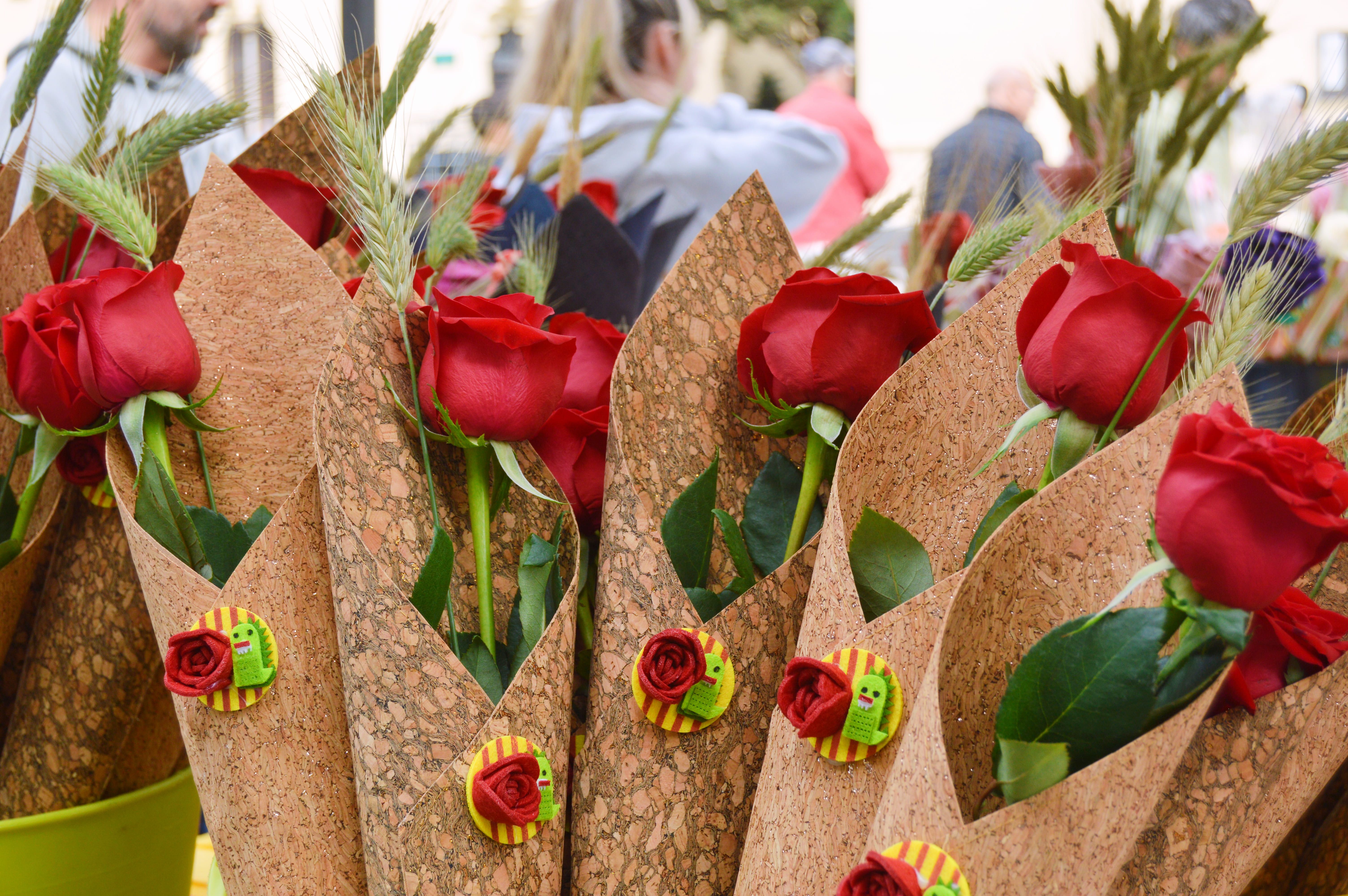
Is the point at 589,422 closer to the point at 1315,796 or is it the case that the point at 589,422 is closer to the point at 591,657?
the point at 591,657

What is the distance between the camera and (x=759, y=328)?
44 cm

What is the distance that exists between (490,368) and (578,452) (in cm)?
8

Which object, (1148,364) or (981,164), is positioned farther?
(981,164)

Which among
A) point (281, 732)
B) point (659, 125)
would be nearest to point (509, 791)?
point (281, 732)

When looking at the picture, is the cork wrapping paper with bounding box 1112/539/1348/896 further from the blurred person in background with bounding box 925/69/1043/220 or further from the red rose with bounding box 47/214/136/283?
the red rose with bounding box 47/214/136/283

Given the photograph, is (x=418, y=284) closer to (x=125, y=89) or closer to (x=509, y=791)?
(x=509, y=791)

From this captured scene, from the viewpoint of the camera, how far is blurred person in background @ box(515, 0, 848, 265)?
1.46m

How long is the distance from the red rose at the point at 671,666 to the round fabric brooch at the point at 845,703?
36mm

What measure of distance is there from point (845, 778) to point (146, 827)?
40 centimetres

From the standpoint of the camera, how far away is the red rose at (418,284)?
459 mm

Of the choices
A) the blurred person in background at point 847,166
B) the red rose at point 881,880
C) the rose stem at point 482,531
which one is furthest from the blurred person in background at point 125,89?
the blurred person in background at point 847,166

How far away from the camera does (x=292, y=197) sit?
0.60m

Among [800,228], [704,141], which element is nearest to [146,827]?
[704,141]

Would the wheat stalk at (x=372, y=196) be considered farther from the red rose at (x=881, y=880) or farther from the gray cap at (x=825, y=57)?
the gray cap at (x=825, y=57)
